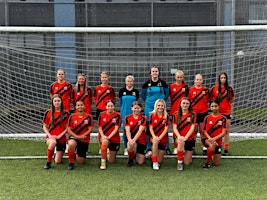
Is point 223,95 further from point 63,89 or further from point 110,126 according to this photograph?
point 63,89

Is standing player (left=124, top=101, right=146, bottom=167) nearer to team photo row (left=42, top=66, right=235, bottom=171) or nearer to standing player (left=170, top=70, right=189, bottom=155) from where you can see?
team photo row (left=42, top=66, right=235, bottom=171)

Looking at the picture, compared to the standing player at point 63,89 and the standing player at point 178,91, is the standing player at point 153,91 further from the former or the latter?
the standing player at point 63,89

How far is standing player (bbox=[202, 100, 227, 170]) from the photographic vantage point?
4730 millimetres

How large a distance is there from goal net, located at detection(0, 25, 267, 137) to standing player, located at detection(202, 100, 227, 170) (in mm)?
1300

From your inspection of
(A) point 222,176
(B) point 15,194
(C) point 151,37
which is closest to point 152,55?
(C) point 151,37

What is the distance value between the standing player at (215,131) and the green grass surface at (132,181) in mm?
184

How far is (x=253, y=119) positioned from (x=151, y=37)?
235cm

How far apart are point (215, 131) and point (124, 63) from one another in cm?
236

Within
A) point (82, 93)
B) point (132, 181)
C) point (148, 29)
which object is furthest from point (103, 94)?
point (132, 181)

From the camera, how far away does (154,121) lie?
481 cm

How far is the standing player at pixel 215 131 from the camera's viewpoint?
15.5 feet

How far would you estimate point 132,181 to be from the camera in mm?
4109

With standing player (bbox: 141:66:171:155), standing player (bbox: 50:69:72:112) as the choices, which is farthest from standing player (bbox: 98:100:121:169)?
standing player (bbox: 50:69:72:112)

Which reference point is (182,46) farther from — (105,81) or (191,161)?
(191,161)
